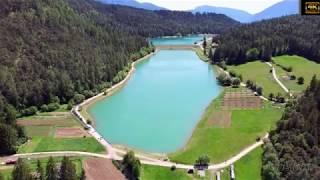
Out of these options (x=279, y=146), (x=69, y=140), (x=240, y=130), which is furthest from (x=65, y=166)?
(x=240, y=130)

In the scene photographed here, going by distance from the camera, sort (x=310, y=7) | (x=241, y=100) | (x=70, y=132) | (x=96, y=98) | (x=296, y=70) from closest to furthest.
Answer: (x=310, y=7) → (x=70, y=132) → (x=241, y=100) → (x=96, y=98) → (x=296, y=70)

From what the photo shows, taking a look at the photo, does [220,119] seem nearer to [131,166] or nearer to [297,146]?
[297,146]

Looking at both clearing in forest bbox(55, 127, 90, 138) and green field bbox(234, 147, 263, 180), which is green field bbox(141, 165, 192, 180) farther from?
clearing in forest bbox(55, 127, 90, 138)

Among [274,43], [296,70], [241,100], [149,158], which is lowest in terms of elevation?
[149,158]

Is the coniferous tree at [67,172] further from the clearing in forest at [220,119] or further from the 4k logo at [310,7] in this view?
the 4k logo at [310,7]

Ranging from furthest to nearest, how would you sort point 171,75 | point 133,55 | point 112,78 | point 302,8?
point 133,55
point 171,75
point 112,78
point 302,8

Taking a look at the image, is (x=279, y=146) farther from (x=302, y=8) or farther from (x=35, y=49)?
(x=35, y=49)

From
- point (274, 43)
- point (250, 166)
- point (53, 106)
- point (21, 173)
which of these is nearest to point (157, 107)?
point (53, 106)
